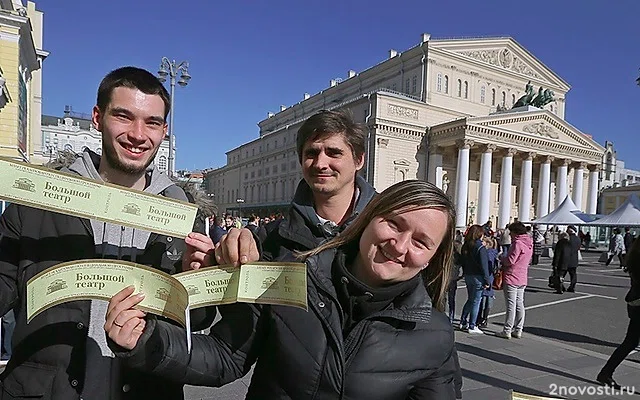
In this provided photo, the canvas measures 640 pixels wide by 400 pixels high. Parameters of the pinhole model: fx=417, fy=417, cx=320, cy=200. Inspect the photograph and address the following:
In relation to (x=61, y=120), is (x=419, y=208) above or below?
below

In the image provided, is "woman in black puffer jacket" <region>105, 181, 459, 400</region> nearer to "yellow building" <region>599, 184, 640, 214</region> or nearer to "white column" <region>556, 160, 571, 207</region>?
"white column" <region>556, 160, 571, 207</region>

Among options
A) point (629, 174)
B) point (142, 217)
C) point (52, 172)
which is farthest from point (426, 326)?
point (629, 174)

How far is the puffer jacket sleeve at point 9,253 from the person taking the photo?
1.58 metres

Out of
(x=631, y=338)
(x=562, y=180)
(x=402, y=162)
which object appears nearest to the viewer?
(x=631, y=338)

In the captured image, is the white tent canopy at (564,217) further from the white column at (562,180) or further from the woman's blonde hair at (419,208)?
the white column at (562,180)

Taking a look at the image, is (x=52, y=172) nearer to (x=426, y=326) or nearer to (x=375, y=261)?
(x=375, y=261)

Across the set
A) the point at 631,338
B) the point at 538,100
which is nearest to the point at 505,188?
the point at 538,100

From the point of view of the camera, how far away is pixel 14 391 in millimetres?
1499

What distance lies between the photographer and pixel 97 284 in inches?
47.6

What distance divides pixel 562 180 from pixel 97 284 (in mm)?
59430

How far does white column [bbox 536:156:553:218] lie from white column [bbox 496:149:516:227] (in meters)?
4.64

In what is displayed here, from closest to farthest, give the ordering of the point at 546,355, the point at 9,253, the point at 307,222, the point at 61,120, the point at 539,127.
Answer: the point at 9,253 → the point at 307,222 → the point at 546,355 → the point at 539,127 → the point at 61,120

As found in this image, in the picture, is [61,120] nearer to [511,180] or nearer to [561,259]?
[511,180]

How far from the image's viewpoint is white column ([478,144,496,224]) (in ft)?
149
